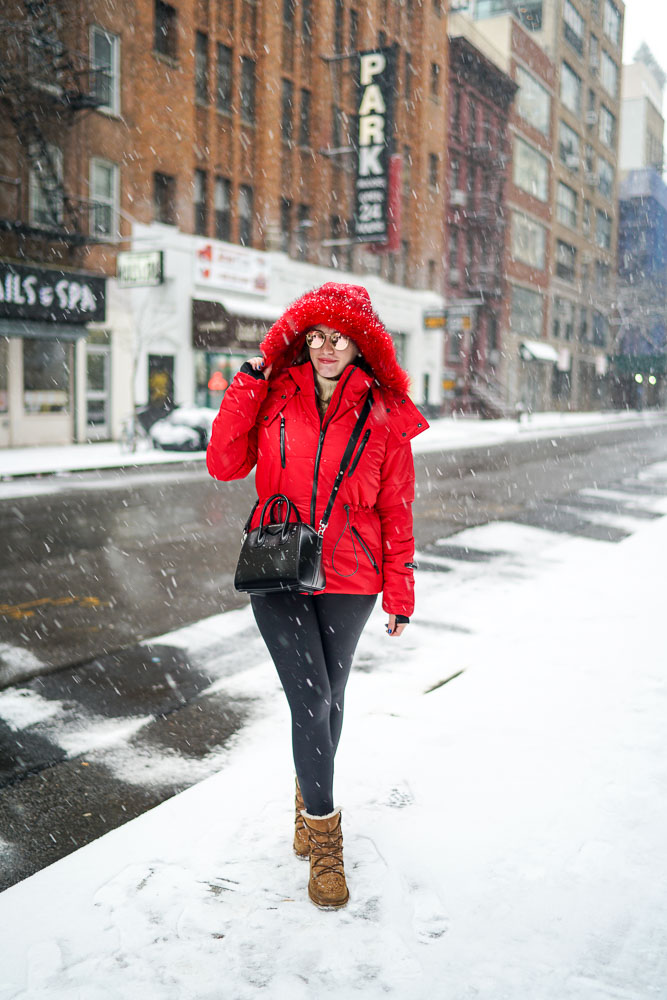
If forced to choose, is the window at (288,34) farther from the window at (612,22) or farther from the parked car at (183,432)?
the window at (612,22)

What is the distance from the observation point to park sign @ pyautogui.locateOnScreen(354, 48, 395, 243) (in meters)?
30.4

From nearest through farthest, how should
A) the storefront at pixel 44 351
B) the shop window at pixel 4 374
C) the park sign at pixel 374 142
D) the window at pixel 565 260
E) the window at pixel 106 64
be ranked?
1. the storefront at pixel 44 351
2. the shop window at pixel 4 374
3. the window at pixel 106 64
4. the park sign at pixel 374 142
5. the window at pixel 565 260

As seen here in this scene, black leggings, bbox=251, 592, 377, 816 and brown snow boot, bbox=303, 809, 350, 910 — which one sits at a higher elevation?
black leggings, bbox=251, 592, 377, 816

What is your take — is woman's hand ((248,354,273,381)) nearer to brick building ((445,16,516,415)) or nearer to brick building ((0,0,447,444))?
brick building ((0,0,447,444))

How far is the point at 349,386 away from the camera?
2.86m

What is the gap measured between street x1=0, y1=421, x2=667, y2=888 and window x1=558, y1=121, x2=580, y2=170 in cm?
4643

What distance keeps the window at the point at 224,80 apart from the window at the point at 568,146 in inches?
1333

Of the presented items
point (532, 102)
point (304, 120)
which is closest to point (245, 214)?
point (304, 120)

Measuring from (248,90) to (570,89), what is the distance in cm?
Result: 3659

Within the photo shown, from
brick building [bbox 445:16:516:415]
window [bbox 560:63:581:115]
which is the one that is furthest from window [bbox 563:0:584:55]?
brick building [bbox 445:16:516:415]

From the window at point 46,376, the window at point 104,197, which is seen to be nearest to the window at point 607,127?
the window at point 104,197

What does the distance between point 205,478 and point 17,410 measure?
7.46m

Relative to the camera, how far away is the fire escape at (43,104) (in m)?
19.4

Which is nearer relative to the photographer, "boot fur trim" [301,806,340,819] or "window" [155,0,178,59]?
"boot fur trim" [301,806,340,819]
